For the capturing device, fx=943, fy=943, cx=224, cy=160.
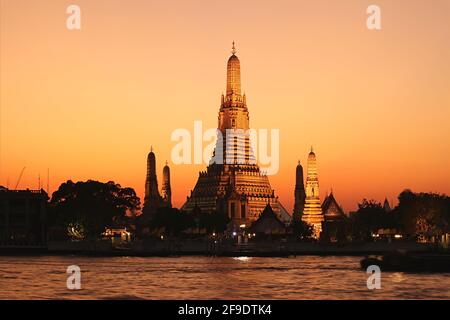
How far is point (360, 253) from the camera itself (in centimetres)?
16888

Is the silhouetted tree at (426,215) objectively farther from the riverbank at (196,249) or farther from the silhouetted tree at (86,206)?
the silhouetted tree at (86,206)

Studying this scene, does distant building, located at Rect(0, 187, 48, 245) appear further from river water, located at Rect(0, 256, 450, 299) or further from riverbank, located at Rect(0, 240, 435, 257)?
river water, located at Rect(0, 256, 450, 299)

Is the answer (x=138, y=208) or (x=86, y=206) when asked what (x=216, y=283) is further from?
(x=138, y=208)

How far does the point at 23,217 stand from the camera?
172m

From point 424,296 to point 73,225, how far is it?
108664 mm

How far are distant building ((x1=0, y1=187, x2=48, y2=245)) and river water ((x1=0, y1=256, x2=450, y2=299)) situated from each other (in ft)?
202

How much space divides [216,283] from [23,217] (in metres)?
94.9

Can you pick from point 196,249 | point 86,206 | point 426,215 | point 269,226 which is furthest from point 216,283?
A: point 269,226

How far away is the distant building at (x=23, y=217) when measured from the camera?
171125 millimetres

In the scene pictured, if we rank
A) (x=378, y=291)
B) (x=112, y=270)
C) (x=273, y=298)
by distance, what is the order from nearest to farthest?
(x=273, y=298)
(x=378, y=291)
(x=112, y=270)

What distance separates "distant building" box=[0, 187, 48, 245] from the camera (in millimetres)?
171125

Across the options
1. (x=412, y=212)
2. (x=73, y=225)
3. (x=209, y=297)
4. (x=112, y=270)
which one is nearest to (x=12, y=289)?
(x=209, y=297)

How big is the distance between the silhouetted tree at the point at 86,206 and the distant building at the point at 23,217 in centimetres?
342

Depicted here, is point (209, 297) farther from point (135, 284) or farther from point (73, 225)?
point (73, 225)
